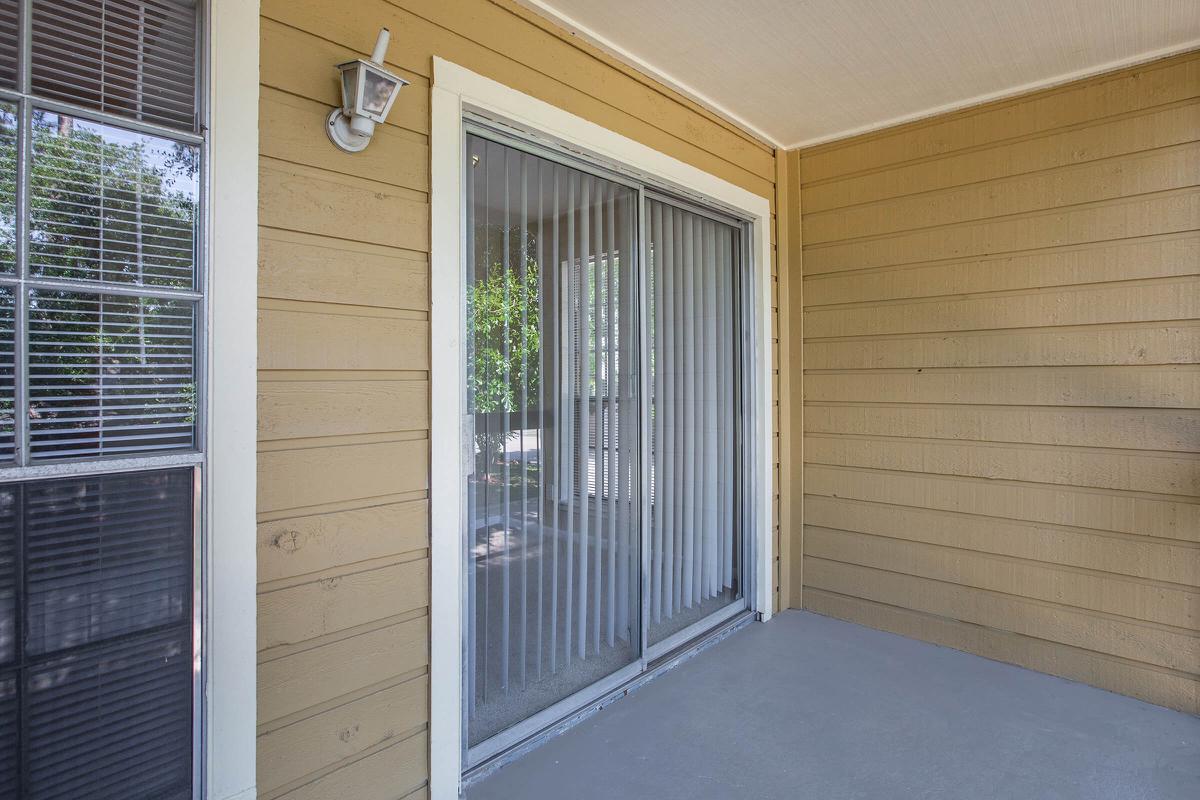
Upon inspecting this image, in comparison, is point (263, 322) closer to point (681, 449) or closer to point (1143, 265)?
point (681, 449)

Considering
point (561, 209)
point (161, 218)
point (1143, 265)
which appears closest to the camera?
point (161, 218)

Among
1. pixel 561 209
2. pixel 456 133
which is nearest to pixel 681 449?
pixel 561 209

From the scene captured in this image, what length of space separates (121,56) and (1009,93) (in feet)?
10.7

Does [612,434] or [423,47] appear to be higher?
[423,47]

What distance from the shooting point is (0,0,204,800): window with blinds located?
3.90ft

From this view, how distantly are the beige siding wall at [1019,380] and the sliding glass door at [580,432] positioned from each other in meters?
0.72

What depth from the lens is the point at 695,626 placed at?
3.03 metres

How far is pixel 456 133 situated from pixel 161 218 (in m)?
0.85

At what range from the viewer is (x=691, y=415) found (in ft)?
9.89

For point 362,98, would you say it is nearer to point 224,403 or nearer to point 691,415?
point 224,403

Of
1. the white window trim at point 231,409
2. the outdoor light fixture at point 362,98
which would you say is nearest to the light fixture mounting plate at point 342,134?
the outdoor light fixture at point 362,98

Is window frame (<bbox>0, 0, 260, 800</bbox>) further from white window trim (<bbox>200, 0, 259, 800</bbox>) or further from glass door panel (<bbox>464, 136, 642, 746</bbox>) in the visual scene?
glass door panel (<bbox>464, 136, 642, 746</bbox>)

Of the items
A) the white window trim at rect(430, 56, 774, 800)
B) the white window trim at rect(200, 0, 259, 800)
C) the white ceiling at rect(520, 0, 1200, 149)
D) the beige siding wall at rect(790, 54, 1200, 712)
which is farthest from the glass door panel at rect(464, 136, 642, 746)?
the beige siding wall at rect(790, 54, 1200, 712)

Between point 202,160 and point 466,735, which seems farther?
point 466,735
